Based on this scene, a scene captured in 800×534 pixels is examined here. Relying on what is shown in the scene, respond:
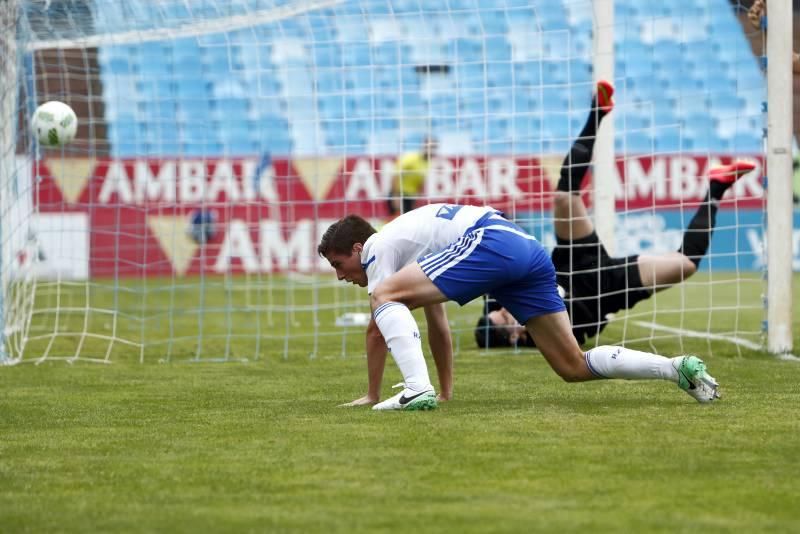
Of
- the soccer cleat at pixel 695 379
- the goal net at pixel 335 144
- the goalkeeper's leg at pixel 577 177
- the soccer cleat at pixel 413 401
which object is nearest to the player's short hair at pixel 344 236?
the soccer cleat at pixel 413 401

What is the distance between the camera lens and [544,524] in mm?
3561

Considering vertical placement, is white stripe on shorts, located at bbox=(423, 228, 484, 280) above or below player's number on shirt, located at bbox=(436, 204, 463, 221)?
below

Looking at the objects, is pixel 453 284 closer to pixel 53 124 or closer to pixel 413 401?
pixel 413 401

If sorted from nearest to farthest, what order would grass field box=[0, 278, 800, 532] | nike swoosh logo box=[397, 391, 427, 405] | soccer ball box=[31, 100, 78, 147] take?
1. grass field box=[0, 278, 800, 532]
2. nike swoosh logo box=[397, 391, 427, 405]
3. soccer ball box=[31, 100, 78, 147]

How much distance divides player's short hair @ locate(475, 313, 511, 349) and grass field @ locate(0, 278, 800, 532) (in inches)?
91.2

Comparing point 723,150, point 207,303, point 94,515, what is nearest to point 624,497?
point 94,515

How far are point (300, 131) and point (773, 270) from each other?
597 inches

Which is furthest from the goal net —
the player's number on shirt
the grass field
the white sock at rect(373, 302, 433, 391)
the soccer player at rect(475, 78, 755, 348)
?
the white sock at rect(373, 302, 433, 391)

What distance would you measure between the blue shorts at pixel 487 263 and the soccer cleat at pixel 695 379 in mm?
728

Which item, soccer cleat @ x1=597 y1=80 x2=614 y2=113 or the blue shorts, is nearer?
the blue shorts

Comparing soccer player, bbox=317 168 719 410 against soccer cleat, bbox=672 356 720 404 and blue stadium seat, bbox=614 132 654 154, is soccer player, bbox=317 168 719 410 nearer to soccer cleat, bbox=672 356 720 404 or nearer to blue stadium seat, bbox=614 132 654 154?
soccer cleat, bbox=672 356 720 404

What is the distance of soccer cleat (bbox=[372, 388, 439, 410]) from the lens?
19.7ft

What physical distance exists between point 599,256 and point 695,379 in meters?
3.82

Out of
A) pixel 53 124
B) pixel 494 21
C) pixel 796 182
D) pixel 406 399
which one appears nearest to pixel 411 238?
pixel 406 399
